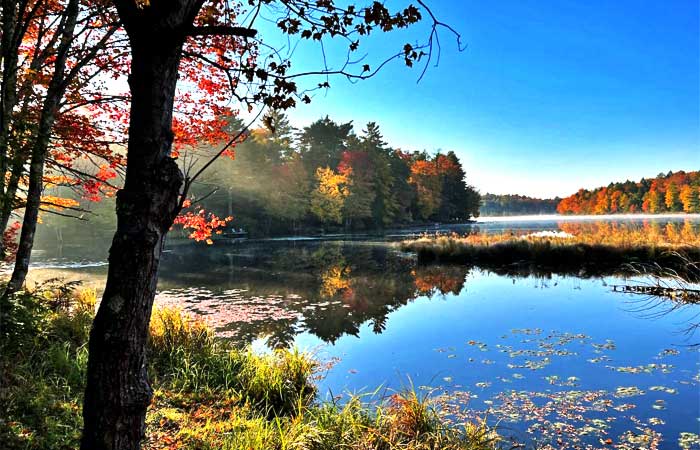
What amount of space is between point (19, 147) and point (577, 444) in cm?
700

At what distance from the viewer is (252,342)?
8.14 meters

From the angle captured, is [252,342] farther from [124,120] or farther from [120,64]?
[120,64]

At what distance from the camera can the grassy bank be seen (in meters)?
3.66

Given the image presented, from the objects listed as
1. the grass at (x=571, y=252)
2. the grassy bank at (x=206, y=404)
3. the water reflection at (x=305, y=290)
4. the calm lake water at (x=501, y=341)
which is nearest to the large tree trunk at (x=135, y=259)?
the grassy bank at (x=206, y=404)

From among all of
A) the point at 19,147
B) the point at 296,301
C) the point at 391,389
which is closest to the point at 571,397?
the point at 391,389

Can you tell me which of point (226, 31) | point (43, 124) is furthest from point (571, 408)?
point (43, 124)

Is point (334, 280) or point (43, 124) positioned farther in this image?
point (334, 280)

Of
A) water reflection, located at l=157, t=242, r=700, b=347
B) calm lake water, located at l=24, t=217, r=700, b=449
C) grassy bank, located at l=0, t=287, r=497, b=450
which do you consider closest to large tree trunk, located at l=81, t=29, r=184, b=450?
grassy bank, located at l=0, t=287, r=497, b=450

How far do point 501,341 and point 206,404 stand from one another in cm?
565

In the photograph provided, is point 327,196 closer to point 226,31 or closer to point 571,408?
point 571,408

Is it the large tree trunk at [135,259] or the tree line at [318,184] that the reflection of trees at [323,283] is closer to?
the large tree trunk at [135,259]

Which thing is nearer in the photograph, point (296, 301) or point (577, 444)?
point (577, 444)

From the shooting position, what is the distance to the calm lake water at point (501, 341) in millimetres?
4789

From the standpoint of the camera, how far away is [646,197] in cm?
10488
